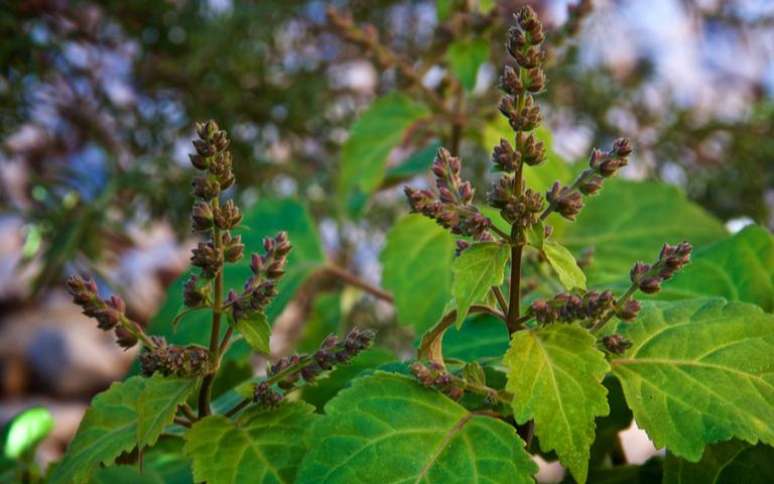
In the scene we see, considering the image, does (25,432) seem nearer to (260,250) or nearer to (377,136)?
(260,250)

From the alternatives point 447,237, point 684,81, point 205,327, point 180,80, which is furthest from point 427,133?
point 684,81

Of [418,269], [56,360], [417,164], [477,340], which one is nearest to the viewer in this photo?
[477,340]

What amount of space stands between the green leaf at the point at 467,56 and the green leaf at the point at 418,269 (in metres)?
0.17

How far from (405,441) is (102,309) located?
0.19 meters

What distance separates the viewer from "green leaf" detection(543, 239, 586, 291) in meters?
0.53

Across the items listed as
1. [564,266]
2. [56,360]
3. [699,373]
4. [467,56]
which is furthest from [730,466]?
[56,360]

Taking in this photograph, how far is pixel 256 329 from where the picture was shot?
0.53 m

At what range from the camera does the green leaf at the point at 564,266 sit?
0.53 meters

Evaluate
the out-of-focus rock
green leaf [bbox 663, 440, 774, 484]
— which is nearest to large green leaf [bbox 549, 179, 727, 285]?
green leaf [bbox 663, 440, 774, 484]

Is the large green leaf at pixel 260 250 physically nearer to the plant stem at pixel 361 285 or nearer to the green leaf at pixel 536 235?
the plant stem at pixel 361 285

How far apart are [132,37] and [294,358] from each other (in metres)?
1.26

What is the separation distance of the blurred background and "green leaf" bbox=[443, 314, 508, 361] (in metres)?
0.47

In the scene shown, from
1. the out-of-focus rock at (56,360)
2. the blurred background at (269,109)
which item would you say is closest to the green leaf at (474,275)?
the blurred background at (269,109)

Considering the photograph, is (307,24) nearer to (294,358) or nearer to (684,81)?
(684,81)
